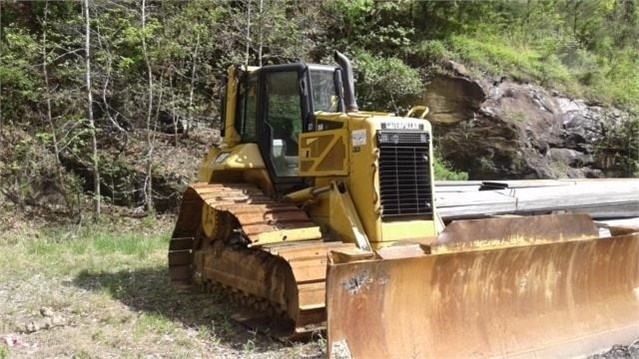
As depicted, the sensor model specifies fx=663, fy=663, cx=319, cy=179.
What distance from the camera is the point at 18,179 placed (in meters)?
11.9

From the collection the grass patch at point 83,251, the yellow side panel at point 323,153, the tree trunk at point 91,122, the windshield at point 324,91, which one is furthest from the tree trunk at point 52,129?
the yellow side panel at point 323,153

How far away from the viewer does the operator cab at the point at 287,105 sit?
6859 mm

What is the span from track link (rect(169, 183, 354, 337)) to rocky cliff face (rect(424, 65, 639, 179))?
28.6 ft

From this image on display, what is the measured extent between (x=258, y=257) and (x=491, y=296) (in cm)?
213

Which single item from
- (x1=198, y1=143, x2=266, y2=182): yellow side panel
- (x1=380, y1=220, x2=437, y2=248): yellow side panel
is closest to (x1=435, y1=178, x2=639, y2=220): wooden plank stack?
(x1=380, y1=220, x2=437, y2=248): yellow side panel

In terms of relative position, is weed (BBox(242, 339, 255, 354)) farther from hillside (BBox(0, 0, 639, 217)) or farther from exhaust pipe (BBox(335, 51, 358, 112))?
hillside (BBox(0, 0, 639, 217))

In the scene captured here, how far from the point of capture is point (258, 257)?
6.12 metres

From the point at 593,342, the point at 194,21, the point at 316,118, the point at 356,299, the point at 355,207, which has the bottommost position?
the point at 593,342

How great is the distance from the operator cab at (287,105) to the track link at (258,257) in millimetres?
389

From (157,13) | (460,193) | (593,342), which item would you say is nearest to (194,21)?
(157,13)

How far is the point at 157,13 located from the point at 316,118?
7268 millimetres

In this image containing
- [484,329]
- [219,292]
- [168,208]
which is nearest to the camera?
[484,329]

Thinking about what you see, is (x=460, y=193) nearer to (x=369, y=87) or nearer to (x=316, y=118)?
(x=316, y=118)

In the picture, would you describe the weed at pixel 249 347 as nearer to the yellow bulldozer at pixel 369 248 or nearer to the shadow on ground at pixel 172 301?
the shadow on ground at pixel 172 301
